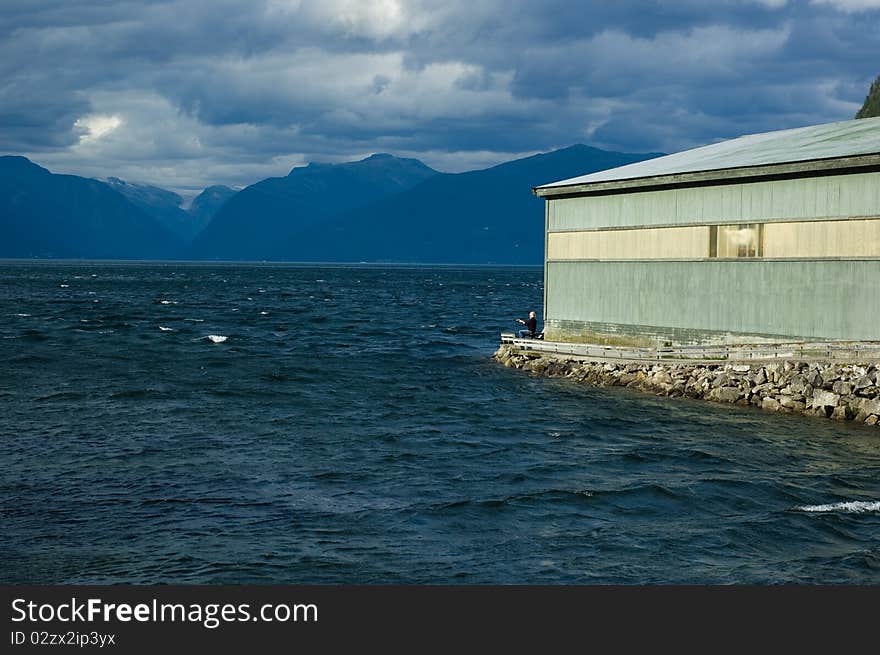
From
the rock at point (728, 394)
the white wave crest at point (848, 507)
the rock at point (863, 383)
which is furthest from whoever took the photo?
the rock at point (728, 394)

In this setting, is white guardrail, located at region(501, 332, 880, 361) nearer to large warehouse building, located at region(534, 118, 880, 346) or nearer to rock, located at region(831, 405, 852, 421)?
large warehouse building, located at region(534, 118, 880, 346)

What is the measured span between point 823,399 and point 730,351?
480 cm

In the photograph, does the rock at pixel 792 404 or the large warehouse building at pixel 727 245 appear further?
the large warehouse building at pixel 727 245

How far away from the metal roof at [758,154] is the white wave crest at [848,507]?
1318cm

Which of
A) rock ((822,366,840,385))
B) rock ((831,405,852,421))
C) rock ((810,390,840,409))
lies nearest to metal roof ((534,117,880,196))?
rock ((822,366,840,385))

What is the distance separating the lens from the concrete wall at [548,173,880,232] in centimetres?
3111

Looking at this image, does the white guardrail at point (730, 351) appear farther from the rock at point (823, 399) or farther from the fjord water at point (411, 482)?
the fjord water at point (411, 482)

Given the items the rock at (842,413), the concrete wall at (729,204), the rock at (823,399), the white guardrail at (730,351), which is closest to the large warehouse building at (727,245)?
the concrete wall at (729,204)

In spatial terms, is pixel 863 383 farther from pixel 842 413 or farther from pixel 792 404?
pixel 792 404

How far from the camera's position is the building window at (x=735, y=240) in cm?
3450

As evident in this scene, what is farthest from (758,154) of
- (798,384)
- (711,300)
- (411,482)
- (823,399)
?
(411,482)

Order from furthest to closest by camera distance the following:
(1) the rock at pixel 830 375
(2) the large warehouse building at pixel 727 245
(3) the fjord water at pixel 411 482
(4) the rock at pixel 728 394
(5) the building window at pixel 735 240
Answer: (5) the building window at pixel 735 240 < (4) the rock at pixel 728 394 < (2) the large warehouse building at pixel 727 245 < (1) the rock at pixel 830 375 < (3) the fjord water at pixel 411 482

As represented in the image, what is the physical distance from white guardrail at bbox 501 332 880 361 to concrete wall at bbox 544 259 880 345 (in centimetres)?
51

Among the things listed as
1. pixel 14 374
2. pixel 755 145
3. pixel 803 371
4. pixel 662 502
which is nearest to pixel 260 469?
pixel 662 502
